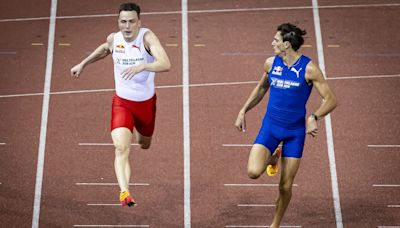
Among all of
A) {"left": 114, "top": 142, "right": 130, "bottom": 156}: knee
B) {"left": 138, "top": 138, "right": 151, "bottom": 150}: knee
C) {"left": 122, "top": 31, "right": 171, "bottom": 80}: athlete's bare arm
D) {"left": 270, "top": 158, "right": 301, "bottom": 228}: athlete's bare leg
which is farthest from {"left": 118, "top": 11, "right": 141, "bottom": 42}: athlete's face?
{"left": 270, "top": 158, "right": 301, "bottom": 228}: athlete's bare leg

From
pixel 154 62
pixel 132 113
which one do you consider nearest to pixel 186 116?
pixel 132 113

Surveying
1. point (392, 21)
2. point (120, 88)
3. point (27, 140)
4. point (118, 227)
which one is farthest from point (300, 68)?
point (392, 21)

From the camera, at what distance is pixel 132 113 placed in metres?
11.9

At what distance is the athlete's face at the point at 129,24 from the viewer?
11367 mm

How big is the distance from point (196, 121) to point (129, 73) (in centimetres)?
364

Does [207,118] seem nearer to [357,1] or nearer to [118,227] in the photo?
[118,227]

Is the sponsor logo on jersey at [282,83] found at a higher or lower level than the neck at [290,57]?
lower

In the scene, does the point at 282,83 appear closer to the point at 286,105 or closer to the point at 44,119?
the point at 286,105

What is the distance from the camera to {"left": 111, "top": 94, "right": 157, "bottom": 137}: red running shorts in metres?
11.7

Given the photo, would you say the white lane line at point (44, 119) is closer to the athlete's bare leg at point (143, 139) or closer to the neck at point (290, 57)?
the athlete's bare leg at point (143, 139)

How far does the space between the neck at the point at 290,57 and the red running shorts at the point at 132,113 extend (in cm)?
147

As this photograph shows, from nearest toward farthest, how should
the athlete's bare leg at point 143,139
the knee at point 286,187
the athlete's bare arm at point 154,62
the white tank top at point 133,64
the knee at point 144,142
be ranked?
1. the athlete's bare arm at point 154,62
2. the white tank top at point 133,64
3. the knee at point 286,187
4. the athlete's bare leg at point 143,139
5. the knee at point 144,142

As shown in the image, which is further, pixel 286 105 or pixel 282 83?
pixel 286 105

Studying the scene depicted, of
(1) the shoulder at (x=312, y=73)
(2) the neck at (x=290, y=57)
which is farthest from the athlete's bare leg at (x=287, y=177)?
(2) the neck at (x=290, y=57)
